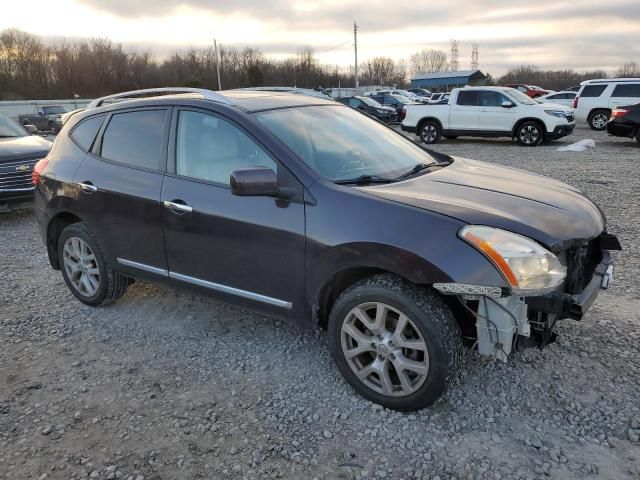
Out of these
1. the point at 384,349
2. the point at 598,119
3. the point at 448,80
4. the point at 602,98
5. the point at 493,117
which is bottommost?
the point at 384,349

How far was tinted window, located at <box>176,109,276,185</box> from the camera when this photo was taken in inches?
128

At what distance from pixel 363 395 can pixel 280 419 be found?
1.63 ft

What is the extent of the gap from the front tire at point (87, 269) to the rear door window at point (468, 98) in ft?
46.6

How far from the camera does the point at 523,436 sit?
2.65 meters

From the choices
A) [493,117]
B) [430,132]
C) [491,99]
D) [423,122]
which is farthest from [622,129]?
[423,122]

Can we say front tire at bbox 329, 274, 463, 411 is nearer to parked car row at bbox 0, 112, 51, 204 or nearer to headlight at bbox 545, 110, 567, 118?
parked car row at bbox 0, 112, 51, 204

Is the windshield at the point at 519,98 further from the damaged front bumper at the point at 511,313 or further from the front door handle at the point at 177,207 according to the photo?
the front door handle at the point at 177,207

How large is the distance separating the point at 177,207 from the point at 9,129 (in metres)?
6.74

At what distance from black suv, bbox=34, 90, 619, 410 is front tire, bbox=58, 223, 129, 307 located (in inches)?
1.0

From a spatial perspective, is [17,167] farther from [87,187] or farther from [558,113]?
[558,113]

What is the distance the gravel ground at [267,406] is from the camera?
2516 millimetres

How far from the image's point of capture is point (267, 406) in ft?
9.80

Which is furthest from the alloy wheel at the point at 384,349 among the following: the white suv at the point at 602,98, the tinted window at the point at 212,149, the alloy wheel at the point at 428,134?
the white suv at the point at 602,98

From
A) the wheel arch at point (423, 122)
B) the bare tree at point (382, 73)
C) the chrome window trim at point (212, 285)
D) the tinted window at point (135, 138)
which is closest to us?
the chrome window trim at point (212, 285)
